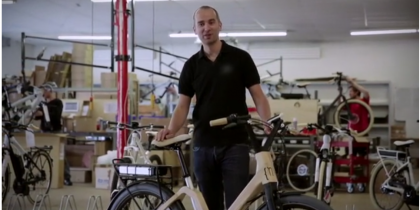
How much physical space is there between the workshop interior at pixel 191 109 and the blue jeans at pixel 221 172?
0.06m

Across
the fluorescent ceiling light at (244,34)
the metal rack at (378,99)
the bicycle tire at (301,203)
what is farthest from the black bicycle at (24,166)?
the metal rack at (378,99)

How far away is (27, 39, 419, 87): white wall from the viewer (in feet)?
39.7

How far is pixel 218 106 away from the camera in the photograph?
Answer: 2.73m

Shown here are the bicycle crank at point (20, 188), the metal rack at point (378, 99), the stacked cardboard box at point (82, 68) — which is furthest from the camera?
the metal rack at point (378, 99)

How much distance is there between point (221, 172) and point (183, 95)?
1.38 ft

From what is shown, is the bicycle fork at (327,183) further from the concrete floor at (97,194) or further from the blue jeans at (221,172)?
the blue jeans at (221,172)

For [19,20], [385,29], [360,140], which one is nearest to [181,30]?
[19,20]

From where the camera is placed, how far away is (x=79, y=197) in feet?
22.3

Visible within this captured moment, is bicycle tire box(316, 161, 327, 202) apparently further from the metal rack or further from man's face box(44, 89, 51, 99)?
the metal rack

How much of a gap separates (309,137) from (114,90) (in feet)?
10.6

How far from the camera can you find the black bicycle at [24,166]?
5.51m

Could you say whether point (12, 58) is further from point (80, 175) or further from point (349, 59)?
point (349, 59)

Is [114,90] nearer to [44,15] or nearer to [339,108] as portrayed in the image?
[44,15]

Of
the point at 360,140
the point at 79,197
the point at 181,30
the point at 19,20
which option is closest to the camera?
the point at 79,197
